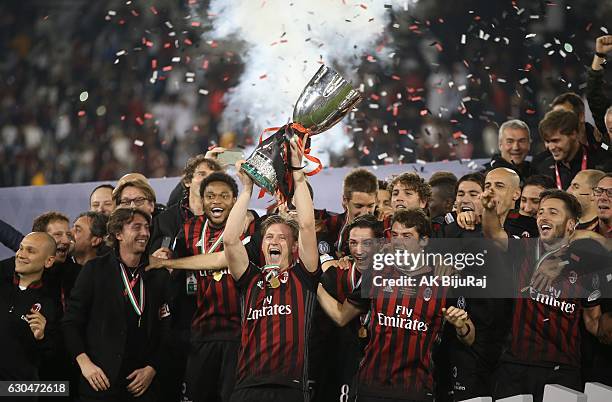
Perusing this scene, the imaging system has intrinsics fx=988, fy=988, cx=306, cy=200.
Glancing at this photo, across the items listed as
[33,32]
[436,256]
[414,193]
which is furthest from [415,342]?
[33,32]

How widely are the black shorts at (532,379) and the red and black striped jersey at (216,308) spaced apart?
4.29 feet

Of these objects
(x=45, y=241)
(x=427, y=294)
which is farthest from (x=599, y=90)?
(x=45, y=241)

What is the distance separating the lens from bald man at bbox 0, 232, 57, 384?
5066mm

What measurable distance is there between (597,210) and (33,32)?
16.8 feet

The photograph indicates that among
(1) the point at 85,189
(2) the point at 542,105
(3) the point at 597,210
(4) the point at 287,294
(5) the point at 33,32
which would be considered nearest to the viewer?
(4) the point at 287,294

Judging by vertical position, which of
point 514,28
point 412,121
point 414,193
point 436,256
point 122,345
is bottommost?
point 122,345

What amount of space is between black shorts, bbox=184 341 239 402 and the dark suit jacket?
19 cm

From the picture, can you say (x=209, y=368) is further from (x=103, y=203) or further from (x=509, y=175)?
(x=509, y=175)

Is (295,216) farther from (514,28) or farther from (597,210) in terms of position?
(514,28)

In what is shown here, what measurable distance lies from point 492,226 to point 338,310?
83cm

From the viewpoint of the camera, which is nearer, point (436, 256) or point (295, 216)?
point (436, 256)

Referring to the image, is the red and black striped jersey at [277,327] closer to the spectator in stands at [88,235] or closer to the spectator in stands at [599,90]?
the spectator in stands at [88,235]

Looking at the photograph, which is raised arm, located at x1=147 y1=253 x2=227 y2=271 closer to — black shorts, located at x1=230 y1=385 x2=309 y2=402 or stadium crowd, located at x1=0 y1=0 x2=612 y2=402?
stadium crowd, located at x1=0 y1=0 x2=612 y2=402

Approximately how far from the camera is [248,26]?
7535 millimetres
